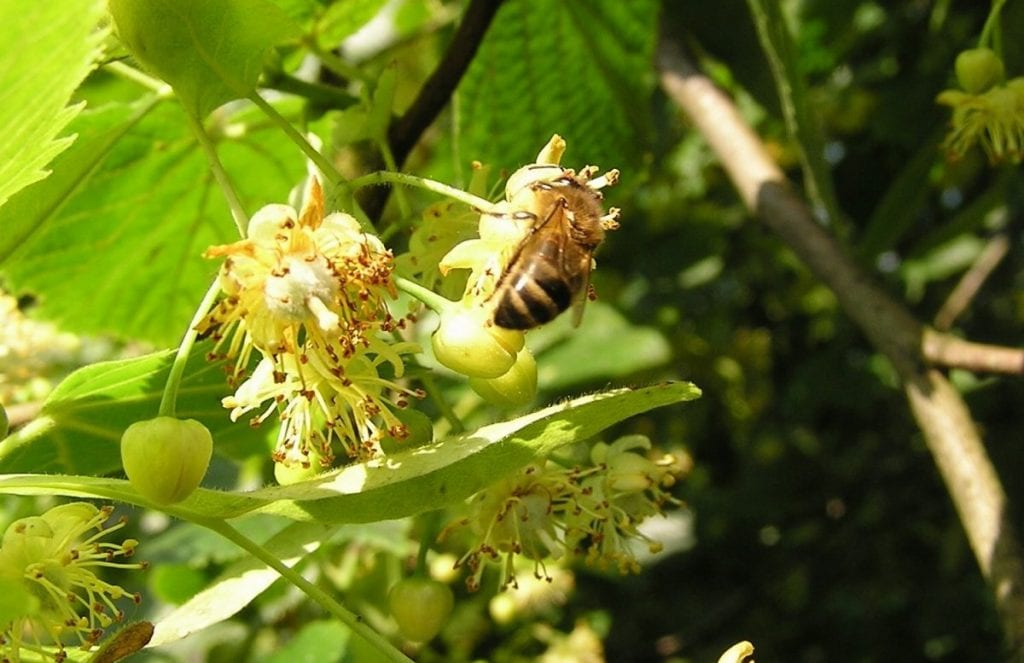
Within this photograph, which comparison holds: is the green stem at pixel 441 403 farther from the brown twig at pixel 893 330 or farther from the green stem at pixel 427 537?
the brown twig at pixel 893 330

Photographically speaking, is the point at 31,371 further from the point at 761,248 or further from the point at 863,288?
the point at 761,248

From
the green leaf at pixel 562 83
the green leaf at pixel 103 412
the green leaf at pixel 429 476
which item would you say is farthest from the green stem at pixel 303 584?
the green leaf at pixel 562 83

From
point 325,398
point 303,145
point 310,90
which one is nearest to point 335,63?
point 310,90

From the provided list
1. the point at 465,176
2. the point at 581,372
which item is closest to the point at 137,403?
the point at 465,176

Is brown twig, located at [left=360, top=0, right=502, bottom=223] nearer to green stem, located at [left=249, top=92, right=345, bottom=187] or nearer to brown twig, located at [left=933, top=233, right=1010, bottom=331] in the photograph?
green stem, located at [left=249, top=92, right=345, bottom=187]

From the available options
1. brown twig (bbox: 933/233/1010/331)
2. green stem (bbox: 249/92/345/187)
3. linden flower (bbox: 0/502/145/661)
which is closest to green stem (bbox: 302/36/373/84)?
green stem (bbox: 249/92/345/187)

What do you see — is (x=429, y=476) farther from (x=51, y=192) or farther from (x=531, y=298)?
(x=51, y=192)
